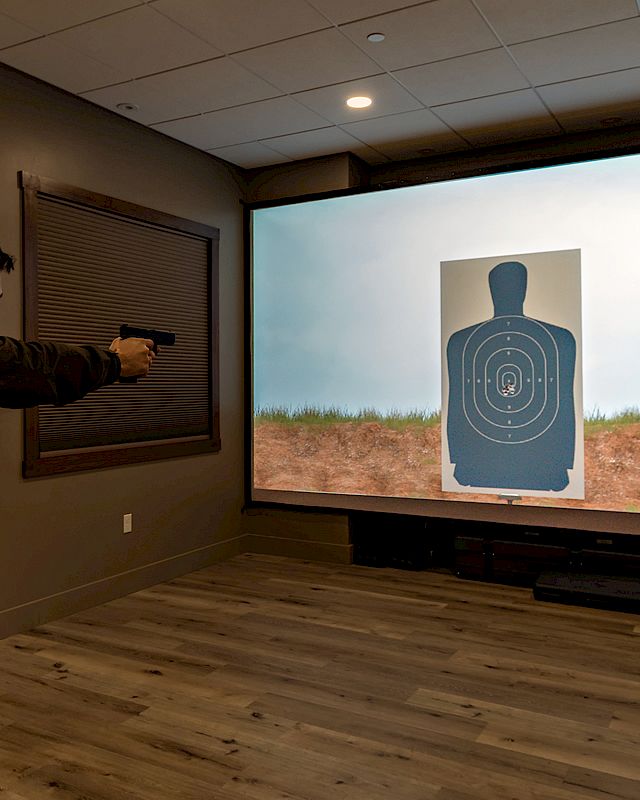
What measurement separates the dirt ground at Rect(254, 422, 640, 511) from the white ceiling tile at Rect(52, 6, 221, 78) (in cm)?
244

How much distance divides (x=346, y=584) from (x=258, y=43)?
2900 mm

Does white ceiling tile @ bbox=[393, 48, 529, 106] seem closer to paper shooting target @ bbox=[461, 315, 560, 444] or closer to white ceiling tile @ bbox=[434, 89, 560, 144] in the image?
white ceiling tile @ bbox=[434, 89, 560, 144]

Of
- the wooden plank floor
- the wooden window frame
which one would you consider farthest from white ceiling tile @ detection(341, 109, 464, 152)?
the wooden plank floor

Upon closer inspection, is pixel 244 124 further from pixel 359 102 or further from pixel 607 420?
pixel 607 420

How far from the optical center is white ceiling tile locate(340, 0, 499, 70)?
10.1 ft

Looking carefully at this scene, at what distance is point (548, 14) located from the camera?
3096 mm

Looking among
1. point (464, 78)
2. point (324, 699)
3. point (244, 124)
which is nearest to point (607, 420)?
point (464, 78)

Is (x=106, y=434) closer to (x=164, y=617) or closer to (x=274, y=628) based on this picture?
(x=164, y=617)

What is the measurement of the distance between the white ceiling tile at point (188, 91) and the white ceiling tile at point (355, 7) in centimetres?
63

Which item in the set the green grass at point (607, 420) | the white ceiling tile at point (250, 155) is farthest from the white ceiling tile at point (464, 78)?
the green grass at point (607, 420)

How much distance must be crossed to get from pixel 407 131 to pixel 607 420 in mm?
2056

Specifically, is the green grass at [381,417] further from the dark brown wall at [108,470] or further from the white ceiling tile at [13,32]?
the white ceiling tile at [13,32]

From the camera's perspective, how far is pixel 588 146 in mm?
4504

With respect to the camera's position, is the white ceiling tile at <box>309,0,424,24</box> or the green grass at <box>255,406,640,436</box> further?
the green grass at <box>255,406,640,436</box>
